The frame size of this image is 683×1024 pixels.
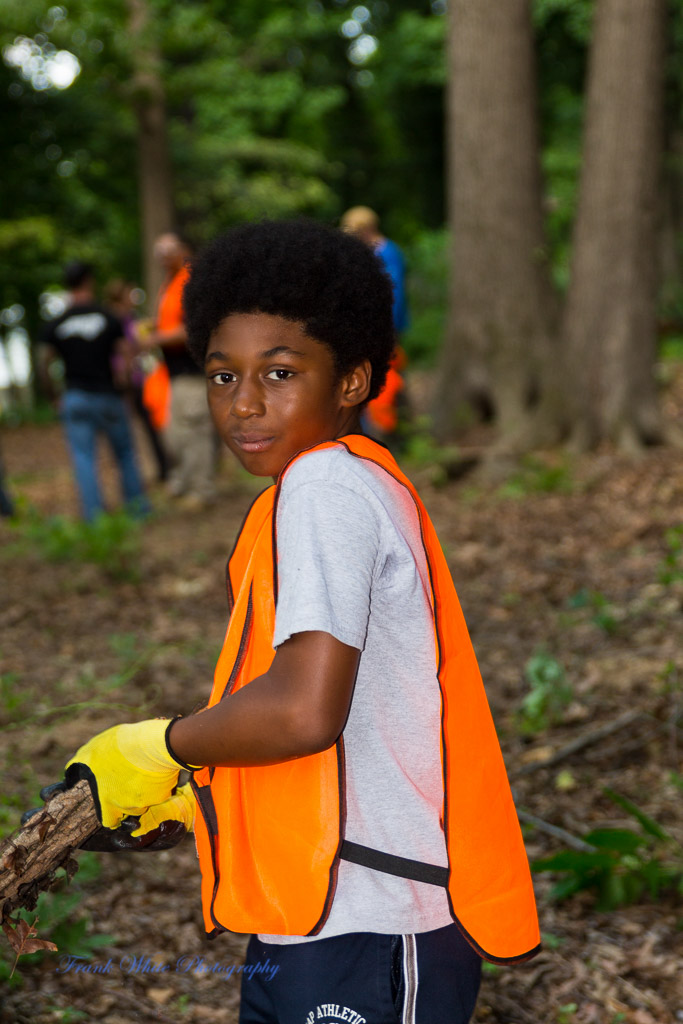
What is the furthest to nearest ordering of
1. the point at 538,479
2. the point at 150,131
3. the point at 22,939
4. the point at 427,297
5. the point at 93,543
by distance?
the point at 427,297 < the point at 150,131 < the point at 538,479 < the point at 93,543 < the point at 22,939

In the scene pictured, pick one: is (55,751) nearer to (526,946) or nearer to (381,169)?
(526,946)

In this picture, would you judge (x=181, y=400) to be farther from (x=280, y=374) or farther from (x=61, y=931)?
(x=280, y=374)

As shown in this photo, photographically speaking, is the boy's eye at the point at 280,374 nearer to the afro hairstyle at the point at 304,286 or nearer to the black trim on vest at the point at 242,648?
the afro hairstyle at the point at 304,286

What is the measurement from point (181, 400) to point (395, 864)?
6.74 m

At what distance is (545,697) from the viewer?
3814 mm

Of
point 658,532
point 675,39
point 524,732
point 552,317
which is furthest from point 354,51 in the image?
point 524,732

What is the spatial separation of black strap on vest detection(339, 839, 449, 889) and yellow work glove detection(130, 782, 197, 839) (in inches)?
13.4

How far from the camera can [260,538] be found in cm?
138

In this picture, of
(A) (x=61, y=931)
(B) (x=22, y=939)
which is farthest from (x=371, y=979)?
(A) (x=61, y=931)

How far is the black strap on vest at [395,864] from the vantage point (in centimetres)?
134

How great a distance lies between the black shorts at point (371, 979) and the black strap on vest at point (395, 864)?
10cm

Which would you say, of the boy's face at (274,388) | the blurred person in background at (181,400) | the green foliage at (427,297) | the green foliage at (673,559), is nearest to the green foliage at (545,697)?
the green foliage at (673,559)

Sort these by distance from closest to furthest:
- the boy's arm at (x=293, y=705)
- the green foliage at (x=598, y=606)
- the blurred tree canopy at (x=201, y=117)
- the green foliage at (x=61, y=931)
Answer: the boy's arm at (x=293, y=705) → the green foliage at (x=61, y=931) → the green foliage at (x=598, y=606) → the blurred tree canopy at (x=201, y=117)

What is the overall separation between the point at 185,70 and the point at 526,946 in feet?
46.5
